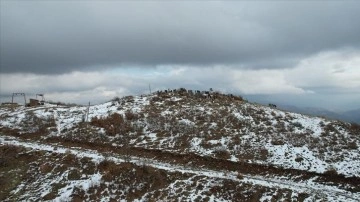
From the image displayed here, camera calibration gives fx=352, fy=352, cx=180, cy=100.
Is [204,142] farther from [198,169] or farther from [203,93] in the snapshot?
[203,93]

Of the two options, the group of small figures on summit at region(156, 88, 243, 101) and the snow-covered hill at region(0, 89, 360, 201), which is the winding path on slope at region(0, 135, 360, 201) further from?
the group of small figures on summit at region(156, 88, 243, 101)

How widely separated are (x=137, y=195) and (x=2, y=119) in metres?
27.2

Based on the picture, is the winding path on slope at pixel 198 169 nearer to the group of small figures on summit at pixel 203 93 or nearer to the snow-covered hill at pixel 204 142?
the snow-covered hill at pixel 204 142

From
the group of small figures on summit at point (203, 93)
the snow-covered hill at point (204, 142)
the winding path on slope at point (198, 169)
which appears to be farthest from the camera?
the group of small figures on summit at point (203, 93)

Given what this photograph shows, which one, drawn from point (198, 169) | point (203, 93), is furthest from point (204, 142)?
point (203, 93)

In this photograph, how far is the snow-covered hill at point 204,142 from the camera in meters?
27.2

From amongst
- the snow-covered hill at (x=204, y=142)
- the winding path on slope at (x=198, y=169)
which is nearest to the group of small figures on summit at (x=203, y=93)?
the snow-covered hill at (x=204, y=142)

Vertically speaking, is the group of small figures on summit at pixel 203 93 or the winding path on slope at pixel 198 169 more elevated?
the group of small figures on summit at pixel 203 93

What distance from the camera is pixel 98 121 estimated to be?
4300 centimetres

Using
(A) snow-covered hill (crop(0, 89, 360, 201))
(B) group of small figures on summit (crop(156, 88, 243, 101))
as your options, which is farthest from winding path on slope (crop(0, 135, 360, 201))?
(B) group of small figures on summit (crop(156, 88, 243, 101))

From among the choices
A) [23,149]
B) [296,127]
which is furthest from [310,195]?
[23,149]

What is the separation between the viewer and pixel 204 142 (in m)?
36.5

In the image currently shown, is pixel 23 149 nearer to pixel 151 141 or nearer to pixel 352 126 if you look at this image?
pixel 151 141

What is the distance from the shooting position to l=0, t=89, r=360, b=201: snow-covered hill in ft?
89.4
